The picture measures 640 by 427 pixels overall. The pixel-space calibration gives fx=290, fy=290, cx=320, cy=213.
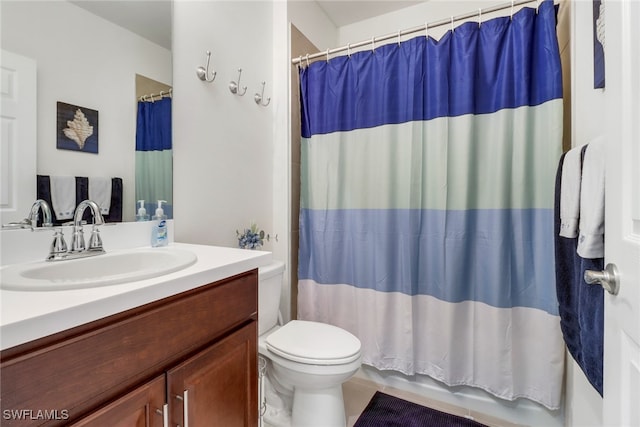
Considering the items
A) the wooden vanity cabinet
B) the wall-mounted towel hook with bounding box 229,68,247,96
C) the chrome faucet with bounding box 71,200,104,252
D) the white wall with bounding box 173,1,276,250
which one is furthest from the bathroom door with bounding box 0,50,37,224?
the wall-mounted towel hook with bounding box 229,68,247,96

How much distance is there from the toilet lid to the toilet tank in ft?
0.29

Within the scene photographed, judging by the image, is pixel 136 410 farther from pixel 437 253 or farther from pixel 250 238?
pixel 437 253

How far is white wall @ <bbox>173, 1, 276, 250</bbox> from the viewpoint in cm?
131

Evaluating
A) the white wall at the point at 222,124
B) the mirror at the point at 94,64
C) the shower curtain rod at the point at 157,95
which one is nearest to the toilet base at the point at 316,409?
the white wall at the point at 222,124

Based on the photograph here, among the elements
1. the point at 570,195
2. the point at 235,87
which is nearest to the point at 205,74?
the point at 235,87

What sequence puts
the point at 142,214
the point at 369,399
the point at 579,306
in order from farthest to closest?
the point at 369,399 → the point at 142,214 → the point at 579,306

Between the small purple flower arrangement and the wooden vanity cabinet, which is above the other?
the small purple flower arrangement

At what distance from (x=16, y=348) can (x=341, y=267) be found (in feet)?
4.79

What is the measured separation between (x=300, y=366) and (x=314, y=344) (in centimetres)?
12

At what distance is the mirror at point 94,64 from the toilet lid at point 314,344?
0.82 meters

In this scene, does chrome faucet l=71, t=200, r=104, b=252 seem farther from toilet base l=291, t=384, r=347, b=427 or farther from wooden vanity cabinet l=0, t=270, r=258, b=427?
toilet base l=291, t=384, r=347, b=427

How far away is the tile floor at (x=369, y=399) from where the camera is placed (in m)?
1.47

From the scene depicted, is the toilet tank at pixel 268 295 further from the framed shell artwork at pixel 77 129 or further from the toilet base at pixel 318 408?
the framed shell artwork at pixel 77 129

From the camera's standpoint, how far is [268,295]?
1.45m
